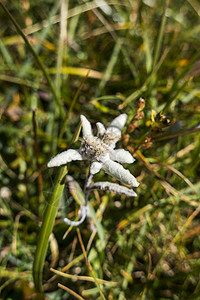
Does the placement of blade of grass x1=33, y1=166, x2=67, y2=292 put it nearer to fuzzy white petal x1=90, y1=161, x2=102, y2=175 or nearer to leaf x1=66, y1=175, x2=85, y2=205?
fuzzy white petal x1=90, y1=161, x2=102, y2=175

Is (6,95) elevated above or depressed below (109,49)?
below

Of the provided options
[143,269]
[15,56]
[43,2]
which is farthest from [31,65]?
[143,269]

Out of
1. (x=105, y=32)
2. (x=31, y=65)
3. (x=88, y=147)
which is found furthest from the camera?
(x=105, y=32)

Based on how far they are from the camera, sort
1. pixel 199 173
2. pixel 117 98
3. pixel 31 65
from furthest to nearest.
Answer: pixel 31 65 → pixel 199 173 → pixel 117 98

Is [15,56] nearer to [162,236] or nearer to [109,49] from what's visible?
[109,49]

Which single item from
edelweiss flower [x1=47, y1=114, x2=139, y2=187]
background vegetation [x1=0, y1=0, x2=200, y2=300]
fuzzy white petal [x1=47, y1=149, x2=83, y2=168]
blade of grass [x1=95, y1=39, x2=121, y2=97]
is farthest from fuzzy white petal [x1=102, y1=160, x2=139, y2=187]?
blade of grass [x1=95, y1=39, x2=121, y2=97]

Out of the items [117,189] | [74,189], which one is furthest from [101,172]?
[117,189]

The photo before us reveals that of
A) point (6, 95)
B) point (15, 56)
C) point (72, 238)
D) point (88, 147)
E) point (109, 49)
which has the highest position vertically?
point (15, 56)
